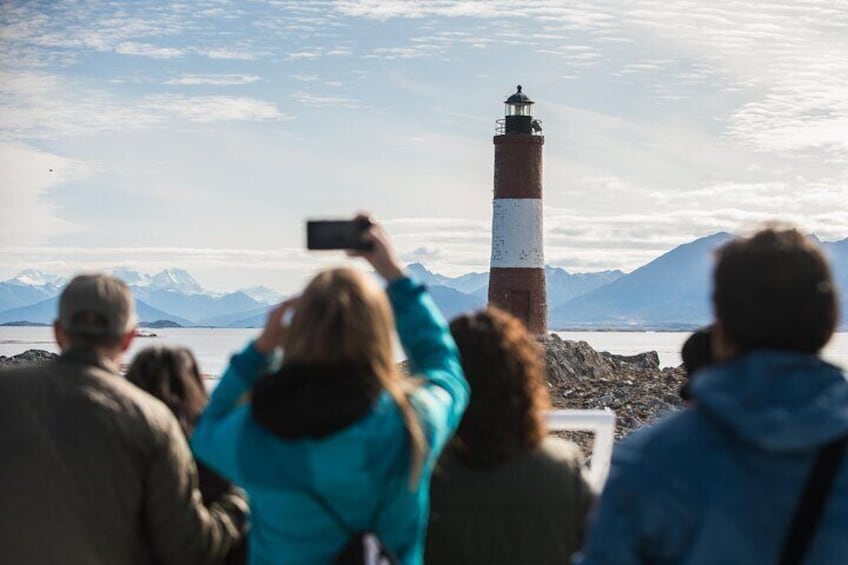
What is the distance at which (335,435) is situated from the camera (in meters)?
3.12

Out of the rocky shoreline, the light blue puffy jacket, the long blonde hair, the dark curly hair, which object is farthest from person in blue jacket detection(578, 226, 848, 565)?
the rocky shoreline

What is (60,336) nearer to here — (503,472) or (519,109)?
(503,472)

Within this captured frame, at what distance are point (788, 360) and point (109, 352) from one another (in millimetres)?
1995

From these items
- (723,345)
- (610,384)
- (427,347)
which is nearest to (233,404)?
(427,347)

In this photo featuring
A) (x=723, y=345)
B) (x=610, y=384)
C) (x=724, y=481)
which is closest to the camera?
(x=724, y=481)

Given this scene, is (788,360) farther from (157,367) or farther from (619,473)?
(157,367)

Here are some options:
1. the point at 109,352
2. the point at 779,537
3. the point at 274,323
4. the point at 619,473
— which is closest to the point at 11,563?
the point at 109,352

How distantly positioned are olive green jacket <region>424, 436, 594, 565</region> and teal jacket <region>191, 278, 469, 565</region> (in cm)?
35

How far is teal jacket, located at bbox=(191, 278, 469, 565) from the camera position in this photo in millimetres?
3133

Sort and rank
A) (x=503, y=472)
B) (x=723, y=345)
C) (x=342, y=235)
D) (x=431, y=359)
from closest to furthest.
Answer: (x=723, y=345)
(x=431, y=359)
(x=342, y=235)
(x=503, y=472)

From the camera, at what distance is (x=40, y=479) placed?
3547 millimetres

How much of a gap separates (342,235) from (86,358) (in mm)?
813

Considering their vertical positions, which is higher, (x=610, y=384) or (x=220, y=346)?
(x=610, y=384)

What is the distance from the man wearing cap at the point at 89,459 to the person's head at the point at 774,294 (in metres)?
1.74
